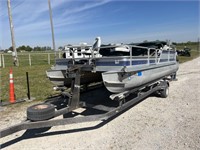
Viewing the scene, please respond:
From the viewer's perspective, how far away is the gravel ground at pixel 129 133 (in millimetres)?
3477

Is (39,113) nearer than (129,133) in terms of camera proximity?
Yes

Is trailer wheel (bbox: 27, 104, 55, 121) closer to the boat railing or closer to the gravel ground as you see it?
the gravel ground

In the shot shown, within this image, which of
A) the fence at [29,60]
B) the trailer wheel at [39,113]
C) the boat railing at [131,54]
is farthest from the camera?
the fence at [29,60]

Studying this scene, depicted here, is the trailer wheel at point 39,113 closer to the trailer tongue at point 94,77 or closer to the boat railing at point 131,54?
the trailer tongue at point 94,77

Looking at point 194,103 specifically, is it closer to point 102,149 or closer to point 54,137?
point 102,149

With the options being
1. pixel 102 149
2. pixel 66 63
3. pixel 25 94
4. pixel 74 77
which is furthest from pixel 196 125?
pixel 25 94

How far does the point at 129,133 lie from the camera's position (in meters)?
3.93

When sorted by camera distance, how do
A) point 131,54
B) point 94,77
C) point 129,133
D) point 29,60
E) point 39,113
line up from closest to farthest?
point 39,113
point 129,133
point 131,54
point 94,77
point 29,60

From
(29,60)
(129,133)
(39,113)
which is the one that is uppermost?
(29,60)

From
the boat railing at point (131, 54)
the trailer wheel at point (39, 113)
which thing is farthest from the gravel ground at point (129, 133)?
the boat railing at point (131, 54)

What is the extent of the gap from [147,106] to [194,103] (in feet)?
4.79

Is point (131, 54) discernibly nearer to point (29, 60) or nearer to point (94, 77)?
point (94, 77)

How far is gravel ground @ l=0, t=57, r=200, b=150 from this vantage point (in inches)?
137

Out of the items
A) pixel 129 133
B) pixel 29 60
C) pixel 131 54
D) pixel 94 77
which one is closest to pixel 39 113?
pixel 129 133
